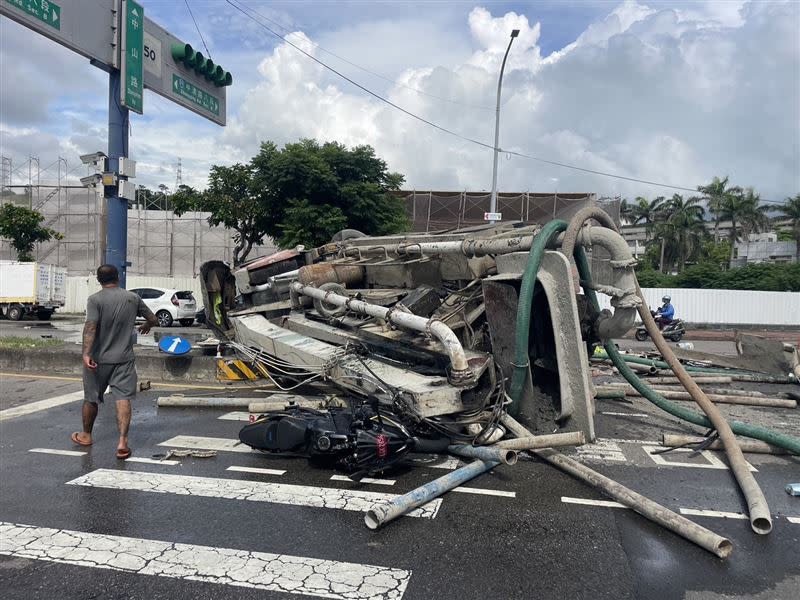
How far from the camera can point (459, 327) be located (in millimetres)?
6383

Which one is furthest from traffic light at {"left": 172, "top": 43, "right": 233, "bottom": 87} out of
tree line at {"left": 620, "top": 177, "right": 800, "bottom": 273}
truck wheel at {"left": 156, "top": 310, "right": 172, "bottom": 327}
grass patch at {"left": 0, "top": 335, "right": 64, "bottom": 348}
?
tree line at {"left": 620, "top": 177, "right": 800, "bottom": 273}

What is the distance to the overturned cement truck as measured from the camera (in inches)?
203

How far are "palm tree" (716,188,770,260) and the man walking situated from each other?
56.9 metres

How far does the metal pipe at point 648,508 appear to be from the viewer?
3568mm

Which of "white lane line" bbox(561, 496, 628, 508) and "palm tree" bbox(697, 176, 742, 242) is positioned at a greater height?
"palm tree" bbox(697, 176, 742, 242)

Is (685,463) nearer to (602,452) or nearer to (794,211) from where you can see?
(602,452)

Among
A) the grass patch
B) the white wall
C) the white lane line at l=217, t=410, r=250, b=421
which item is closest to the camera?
the white lane line at l=217, t=410, r=250, b=421

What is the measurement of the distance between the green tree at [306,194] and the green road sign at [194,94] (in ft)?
16.3

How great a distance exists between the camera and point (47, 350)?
1009cm

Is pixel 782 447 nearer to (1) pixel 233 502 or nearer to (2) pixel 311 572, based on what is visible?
(2) pixel 311 572

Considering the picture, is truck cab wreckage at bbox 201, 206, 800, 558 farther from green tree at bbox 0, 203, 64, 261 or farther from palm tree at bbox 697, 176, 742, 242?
palm tree at bbox 697, 176, 742, 242

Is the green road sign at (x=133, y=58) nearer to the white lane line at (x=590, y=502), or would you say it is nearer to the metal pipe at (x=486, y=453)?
the metal pipe at (x=486, y=453)

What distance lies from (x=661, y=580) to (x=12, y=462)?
18.0 ft

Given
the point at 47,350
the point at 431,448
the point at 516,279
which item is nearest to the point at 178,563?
the point at 431,448
